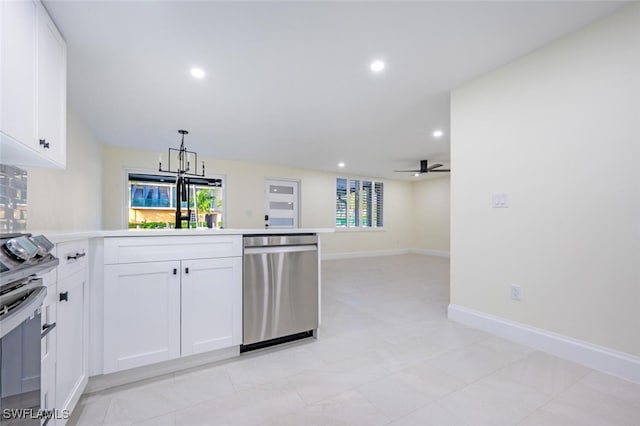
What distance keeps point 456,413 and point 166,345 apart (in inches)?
68.1

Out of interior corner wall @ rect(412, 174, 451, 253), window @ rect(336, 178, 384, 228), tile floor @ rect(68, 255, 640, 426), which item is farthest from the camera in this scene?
interior corner wall @ rect(412, 174, 451, 253)

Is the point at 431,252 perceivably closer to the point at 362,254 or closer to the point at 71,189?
the point at 362,254

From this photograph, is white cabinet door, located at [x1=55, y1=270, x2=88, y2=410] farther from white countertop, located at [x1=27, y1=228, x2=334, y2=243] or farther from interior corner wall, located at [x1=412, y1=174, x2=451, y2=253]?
interior corner wall, located at [x1=412, y1=174, x2=451, y2=253]

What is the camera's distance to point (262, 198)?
650 cm

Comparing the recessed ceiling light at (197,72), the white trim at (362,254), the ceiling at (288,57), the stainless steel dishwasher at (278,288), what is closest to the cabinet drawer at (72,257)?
the stainless steel dishwasher at (278,288)

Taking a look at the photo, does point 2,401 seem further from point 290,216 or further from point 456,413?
point 290,216

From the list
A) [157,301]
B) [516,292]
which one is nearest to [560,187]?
[516,292]

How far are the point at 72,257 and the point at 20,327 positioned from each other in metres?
0.58

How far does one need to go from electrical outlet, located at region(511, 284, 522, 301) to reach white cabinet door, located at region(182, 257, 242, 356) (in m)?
2.24

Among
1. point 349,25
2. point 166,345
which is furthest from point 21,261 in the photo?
point 349,25

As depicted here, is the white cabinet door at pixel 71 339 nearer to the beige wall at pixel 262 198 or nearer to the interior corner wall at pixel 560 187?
the interior corner wall at pixel 560 187

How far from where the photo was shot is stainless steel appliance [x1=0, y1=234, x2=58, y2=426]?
0.75 metres

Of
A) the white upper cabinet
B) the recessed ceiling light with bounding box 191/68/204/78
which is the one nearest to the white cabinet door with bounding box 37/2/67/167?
the white upper cabinet

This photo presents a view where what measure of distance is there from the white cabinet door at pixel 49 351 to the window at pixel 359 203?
6.49m
